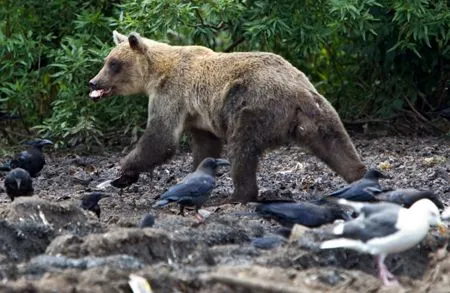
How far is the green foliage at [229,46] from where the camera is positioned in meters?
13.8

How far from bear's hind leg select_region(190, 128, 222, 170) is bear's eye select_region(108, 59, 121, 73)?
1094mm

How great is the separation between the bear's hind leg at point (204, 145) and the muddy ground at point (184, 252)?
403 millimetres

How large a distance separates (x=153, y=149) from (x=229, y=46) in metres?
3.99

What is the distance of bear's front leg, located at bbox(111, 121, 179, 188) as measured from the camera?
11836mm

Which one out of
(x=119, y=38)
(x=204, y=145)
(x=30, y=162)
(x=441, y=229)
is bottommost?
(x=30, y=162)

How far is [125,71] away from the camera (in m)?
12.6

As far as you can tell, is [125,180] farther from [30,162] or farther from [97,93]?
[30,162]

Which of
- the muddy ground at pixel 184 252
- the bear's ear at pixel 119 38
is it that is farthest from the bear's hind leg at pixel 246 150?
the bear's ear at pixel 119 38

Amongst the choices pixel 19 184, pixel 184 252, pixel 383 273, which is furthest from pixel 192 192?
pixel 383 273

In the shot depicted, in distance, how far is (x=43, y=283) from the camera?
7078mm

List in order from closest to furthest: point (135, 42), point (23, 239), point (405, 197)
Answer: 1. point (23, 239)
2. point (405, 197)
3. point (135, 42)

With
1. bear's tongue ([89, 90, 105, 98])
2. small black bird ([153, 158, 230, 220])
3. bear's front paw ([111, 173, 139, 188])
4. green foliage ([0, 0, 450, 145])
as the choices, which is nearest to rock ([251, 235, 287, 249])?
small black bird ([153, 158, 230, 220])

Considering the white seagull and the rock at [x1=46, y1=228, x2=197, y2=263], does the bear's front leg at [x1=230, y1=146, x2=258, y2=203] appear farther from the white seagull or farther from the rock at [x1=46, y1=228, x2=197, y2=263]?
the white seagull

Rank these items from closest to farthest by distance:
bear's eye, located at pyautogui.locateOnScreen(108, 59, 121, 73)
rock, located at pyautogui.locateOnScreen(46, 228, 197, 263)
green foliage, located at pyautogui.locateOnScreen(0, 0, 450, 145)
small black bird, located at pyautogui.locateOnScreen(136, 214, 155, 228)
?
rock, located at pyautogui.locateOnScreen(46, 228, 197, 263), small black bird, located at pyautogui.locateOnScreen(136, 214, 155, 228), bear's eye, located at pyautogui.locateOnScreen(108, 59, 121, 73), green foliage, located at pyautogui.locateOnScreen(0, 0, 450, 145)
